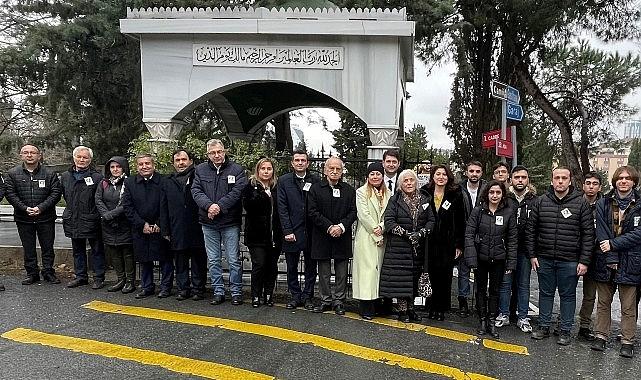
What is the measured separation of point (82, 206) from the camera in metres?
6.48

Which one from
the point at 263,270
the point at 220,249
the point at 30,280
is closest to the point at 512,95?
the point at 263,270

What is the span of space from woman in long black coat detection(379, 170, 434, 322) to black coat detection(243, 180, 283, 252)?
126 centimetres

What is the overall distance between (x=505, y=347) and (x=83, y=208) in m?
5.06

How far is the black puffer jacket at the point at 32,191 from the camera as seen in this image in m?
6.54

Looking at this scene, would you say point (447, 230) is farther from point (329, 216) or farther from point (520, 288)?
point (329, 216)

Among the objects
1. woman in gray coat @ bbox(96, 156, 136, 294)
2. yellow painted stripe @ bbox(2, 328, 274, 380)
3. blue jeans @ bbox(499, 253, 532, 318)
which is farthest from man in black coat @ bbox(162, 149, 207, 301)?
blue jeans @ bbox(499, 253, 532, 318)

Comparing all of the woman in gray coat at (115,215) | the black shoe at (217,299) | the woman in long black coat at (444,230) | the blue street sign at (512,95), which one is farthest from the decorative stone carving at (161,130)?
the blue street sign at (512,95)

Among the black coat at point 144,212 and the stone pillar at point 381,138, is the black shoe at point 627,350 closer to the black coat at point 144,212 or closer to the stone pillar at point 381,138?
the stone pillar at point 381,138

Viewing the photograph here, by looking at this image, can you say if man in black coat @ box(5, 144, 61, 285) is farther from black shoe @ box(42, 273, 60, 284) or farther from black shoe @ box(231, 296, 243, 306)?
black shoe @ box(231, 296, 243, 306)

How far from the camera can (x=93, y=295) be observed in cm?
633

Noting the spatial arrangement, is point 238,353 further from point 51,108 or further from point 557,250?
point 51,108

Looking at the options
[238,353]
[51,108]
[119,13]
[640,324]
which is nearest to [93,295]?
[238,353]

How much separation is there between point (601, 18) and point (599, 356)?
42.2 ft

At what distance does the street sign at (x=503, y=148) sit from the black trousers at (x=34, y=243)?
594 cm
